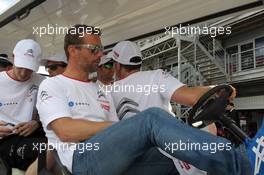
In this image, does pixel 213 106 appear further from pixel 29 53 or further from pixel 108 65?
pixel 108 65

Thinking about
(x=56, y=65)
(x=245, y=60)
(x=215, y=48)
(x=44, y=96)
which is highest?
(x=215, y=48)

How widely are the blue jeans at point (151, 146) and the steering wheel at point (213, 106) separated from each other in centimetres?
25

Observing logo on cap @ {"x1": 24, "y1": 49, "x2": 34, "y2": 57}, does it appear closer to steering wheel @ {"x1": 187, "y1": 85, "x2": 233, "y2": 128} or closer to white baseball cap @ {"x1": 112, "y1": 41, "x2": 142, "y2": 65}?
white baseball cap @ {"x1": 112, "y1": 41, "x2": 142, "y2": 65}

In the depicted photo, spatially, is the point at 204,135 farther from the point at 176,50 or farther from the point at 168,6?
the point at 176,50

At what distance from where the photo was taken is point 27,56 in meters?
3.32

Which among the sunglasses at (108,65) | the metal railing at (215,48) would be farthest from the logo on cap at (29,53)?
the metal railing at (215,48)

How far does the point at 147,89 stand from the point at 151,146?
1.05 metres

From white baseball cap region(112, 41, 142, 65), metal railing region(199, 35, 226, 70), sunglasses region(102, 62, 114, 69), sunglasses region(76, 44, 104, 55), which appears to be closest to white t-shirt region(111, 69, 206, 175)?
white baseball cap region(112, 41, 142, 65)

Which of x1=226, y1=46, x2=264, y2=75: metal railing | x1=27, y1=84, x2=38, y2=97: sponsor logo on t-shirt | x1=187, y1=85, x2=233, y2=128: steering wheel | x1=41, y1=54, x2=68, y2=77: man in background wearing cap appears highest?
x1=226, y1=46, x2=264, y2=75: metal railing

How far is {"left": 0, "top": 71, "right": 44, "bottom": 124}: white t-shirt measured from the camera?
3.48 meters

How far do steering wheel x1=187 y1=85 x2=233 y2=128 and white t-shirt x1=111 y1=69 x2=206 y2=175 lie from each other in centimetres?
75

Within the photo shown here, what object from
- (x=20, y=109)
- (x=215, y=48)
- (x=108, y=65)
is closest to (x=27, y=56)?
(x=20, y=109)

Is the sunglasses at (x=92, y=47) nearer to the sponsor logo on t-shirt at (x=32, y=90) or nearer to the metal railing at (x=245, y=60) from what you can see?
the sponsor logo on t-shirt at (x=32, y=90)

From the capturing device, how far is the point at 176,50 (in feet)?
67.6
